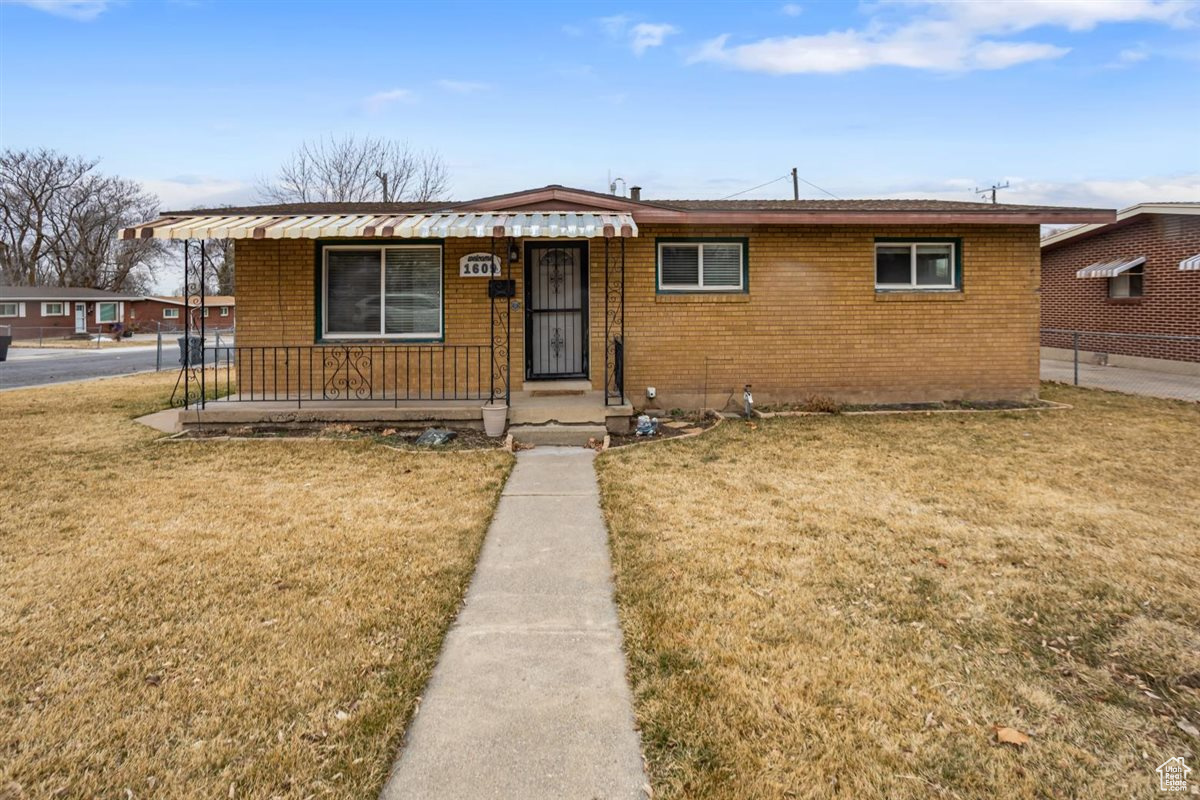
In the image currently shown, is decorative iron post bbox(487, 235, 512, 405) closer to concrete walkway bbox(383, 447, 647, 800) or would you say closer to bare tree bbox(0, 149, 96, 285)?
concrete walkway bbox(383, 447, 647, 800)

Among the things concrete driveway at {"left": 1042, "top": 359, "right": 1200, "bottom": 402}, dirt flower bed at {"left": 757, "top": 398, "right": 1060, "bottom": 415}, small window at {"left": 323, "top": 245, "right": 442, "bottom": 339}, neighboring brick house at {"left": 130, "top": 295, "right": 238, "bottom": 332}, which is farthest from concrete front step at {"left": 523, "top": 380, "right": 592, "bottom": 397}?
neighboring brick house at {"left": 130, "top": 295, "right": 238, "bottom": 332}

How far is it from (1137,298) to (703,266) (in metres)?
14.1

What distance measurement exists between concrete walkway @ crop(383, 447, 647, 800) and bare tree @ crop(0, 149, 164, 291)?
6235 cm

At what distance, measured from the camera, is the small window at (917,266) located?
420 inches

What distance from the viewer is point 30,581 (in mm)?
3801

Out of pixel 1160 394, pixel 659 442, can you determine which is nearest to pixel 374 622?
pixel 659 442

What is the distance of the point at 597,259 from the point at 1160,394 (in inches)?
450

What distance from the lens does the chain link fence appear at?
13.4 meters

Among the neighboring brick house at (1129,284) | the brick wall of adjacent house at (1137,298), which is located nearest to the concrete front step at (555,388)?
the neighboring brick house at (1129,284)

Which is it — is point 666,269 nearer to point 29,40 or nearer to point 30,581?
point 30,581

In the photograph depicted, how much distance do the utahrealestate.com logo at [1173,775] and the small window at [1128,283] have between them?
63.1ft

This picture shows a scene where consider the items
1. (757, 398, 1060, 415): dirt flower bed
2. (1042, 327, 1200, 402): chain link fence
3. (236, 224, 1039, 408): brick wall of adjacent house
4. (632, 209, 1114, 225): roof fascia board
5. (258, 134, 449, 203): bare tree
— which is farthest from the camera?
(258, 134, 449, 203): bare tree

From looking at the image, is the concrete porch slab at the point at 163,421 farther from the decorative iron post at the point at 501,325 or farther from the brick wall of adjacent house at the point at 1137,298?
the brick wall of adjacent house at the point at 1137,298

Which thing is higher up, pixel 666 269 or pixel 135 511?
pixel 666 269
